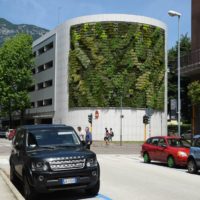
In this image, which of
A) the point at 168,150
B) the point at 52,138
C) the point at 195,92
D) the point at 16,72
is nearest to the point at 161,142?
the point at 168,150

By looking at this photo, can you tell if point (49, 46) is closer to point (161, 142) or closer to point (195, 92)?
point (195, 92)

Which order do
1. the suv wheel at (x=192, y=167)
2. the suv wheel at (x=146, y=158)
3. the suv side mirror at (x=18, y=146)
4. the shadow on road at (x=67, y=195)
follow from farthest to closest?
the suv wheel at (x=146, y=158), the suv wheel at (x=192, y=167), the suv side mirror at (x=18, y=146), the shadow on road at (x=67, y=195)

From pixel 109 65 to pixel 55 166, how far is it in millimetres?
53312

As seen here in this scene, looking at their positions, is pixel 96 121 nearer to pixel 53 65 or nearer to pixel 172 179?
pixel 53 65

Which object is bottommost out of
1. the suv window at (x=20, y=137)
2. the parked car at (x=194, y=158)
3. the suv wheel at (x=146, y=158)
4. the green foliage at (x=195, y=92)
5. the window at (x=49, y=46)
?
the suv wheel at (x=146, y=158)

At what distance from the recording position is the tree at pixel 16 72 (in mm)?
77688

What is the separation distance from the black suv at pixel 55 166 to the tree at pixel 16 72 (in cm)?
6579

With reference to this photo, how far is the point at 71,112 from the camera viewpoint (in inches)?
2562

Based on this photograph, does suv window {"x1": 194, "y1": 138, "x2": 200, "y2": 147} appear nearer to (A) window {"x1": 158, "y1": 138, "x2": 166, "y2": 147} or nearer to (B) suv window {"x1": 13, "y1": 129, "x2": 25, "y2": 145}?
(A) window {"x1": 158, "y1": 138, "x2": 166, "y2": 147}

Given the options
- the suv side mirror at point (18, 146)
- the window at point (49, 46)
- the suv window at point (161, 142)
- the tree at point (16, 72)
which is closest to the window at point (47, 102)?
the tree at point (16, 72)

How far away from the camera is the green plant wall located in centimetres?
6412

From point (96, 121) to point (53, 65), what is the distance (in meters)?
12.8

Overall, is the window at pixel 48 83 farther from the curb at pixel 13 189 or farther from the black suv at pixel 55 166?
the black suv at pixel 55 166

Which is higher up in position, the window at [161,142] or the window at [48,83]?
the window at [48,83]
